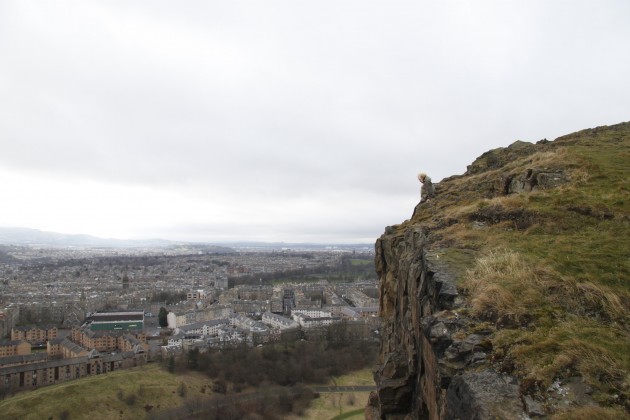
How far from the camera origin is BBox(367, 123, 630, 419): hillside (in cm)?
504

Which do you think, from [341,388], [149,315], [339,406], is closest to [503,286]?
[339,406]

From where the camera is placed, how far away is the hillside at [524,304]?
5043 millimetres

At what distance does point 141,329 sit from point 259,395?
30502mm

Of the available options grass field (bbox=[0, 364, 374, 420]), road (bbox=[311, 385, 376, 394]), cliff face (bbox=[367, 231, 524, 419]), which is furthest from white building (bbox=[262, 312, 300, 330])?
cliff face (bbox=[367, 231, 524, 419])

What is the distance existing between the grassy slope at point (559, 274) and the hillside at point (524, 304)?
0.02 metres

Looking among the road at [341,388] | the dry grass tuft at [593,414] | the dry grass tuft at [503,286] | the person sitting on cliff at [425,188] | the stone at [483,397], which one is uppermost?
the person sitting on cliff at [425,188]

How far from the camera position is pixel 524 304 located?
6543mm

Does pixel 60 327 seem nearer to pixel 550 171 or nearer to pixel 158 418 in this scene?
pixel 158 418

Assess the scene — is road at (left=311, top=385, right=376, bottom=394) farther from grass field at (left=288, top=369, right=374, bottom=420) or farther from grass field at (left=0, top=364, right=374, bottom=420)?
grass field at (left=0, top=364, right=374, bottom=420)

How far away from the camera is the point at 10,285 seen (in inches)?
4547

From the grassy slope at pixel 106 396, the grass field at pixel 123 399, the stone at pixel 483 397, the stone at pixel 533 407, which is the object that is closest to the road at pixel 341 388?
the grass field at pixel 123 399

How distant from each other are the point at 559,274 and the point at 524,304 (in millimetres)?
1118

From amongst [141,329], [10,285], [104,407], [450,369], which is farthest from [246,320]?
[10,285]

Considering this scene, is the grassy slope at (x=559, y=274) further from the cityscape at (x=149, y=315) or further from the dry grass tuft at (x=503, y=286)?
the cityscape at (x=149, y=315)
